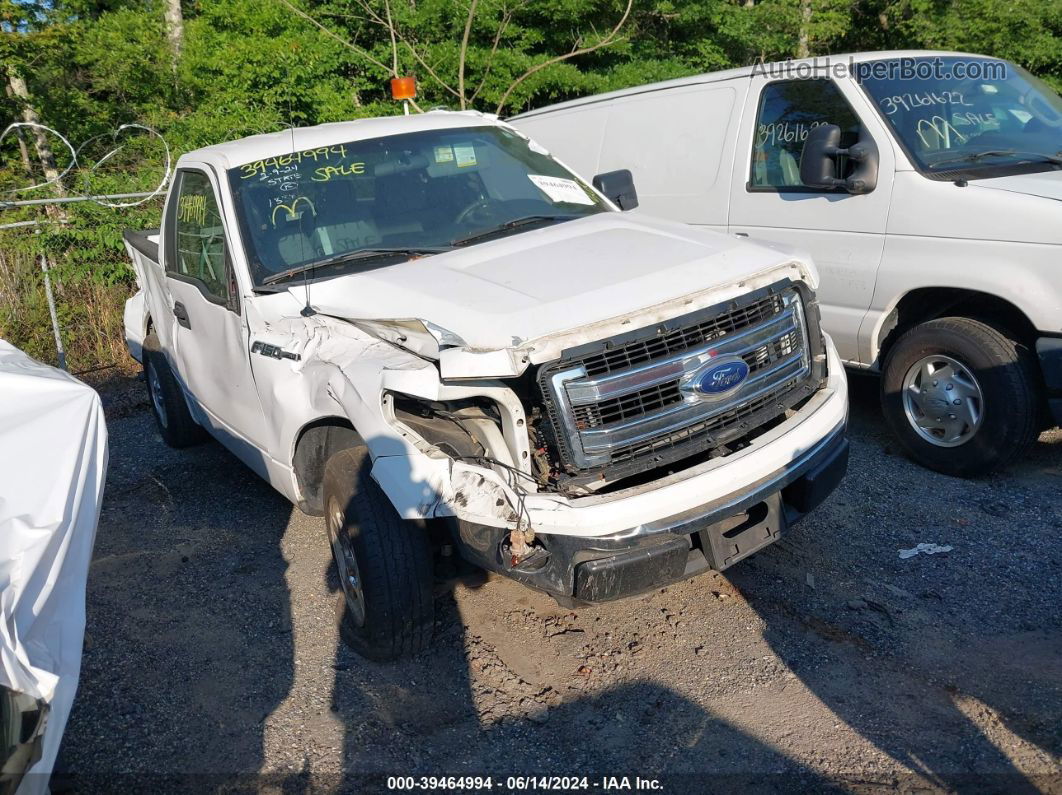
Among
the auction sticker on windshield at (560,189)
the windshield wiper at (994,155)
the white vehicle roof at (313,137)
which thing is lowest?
the auction sticker on windshield at (560,189)

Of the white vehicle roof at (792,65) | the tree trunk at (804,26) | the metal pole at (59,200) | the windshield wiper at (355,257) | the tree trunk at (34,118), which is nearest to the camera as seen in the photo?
the windshield wiper at (355,257)

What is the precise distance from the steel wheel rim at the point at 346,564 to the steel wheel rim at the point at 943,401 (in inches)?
125

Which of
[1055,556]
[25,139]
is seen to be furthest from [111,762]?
[25,139]

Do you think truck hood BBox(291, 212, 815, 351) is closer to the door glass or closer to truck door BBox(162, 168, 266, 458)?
truck door BBox(162, 168, 266, 458)

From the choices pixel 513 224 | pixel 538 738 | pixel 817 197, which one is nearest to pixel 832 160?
pixel 817 197

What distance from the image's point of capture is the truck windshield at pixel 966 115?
5137mm

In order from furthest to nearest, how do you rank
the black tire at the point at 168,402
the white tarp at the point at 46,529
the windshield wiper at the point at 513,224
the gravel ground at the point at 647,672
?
1. the black tire at the point at 168,402
2. the windshield wiper at the point at 513,224
3. the gravel ground at the point at 647,672
4. the white tarp at the point at 46,529

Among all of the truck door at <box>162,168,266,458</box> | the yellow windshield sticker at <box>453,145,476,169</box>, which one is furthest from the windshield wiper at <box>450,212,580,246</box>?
the truck door at <box>162,168,266,458</box>

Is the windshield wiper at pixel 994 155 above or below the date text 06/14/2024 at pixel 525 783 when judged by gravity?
above

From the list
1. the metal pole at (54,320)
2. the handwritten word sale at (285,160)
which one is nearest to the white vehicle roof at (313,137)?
the handwritten word sale at (285,160)

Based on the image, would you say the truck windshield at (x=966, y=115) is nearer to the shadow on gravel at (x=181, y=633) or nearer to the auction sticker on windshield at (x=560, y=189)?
the auction sticker on windshield at (x=560, y=189)

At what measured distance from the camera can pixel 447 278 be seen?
152 inches

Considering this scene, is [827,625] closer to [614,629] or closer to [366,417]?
[614,629]

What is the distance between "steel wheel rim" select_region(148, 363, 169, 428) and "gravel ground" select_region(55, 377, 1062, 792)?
1.59 m
